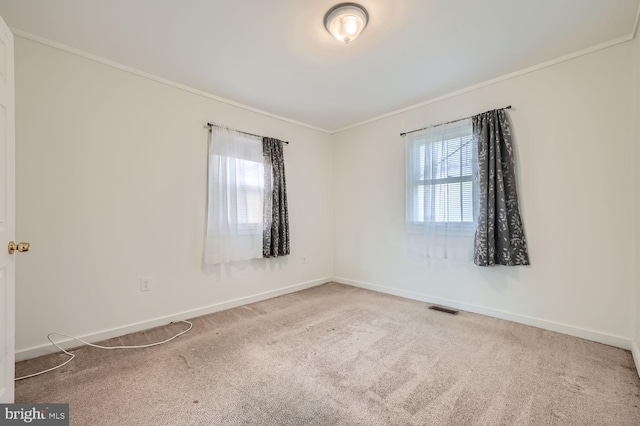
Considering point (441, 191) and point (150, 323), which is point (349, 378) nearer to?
point (150, 323)

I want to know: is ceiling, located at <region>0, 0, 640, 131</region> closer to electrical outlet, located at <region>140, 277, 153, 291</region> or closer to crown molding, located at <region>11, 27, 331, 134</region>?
crown molding, located at <region>11, 27, 331, 134</region>

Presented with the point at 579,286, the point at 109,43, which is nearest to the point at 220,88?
the point at 109,43

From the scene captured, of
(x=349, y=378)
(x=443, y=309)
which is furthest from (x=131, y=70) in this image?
(x=443, y=309)

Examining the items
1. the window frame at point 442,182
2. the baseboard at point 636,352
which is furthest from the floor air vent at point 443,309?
the baseboard at point 636,352

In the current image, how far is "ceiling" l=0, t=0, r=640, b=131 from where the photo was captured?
5.98 ft

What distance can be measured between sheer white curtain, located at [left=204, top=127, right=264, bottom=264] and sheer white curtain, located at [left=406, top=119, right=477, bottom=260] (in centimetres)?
184

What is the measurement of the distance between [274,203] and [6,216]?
7.62 ft

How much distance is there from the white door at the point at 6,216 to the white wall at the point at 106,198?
2.66ft

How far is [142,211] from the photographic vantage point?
256 centimetres

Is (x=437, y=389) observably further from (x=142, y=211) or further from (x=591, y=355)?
(x=142, y=211)

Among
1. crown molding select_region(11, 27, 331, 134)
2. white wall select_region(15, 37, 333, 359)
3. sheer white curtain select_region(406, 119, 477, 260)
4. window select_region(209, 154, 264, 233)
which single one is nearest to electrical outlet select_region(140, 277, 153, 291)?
white wall select_region(15, 37, 333, 359)

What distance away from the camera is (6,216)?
138 cm

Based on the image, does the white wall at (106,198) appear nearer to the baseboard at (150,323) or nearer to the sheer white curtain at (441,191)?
the baseboard at (150,323)

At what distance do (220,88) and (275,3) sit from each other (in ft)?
4.44
